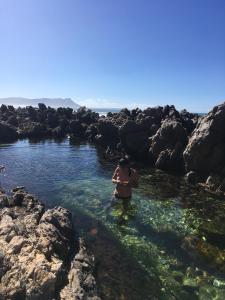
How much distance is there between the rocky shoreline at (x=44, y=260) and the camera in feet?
31.8

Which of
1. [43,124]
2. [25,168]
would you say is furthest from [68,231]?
[43,124]

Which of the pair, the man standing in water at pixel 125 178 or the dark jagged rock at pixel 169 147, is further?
the dark jagged rock at pixel 169 147

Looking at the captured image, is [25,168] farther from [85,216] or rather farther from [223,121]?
[223,121]

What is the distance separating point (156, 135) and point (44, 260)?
28963mm

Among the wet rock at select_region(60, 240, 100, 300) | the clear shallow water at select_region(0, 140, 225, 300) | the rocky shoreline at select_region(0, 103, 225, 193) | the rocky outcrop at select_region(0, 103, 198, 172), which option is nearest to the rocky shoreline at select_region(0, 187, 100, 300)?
the wet rock at select_region(60, 240, 100, 300)

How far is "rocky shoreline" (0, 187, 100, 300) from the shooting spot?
31.8 ft

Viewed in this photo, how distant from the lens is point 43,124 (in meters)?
67.2

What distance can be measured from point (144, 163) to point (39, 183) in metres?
14.4

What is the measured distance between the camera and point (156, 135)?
38250 millimetres

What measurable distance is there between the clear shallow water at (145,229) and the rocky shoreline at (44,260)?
4.05 feet

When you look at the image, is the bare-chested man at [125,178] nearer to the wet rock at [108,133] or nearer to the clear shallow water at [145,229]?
the clear shallow water at [145,229]

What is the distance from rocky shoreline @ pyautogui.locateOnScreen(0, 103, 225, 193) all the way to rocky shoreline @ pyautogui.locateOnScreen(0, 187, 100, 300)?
15.8 meters

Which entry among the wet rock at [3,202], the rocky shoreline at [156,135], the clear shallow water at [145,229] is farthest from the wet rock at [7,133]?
the wet rock at [3,202]

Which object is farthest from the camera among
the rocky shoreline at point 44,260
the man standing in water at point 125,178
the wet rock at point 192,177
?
the wet rock at point 192,177
